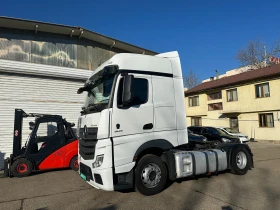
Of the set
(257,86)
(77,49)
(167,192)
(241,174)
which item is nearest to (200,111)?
(257,86)

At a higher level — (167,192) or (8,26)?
(8,26)

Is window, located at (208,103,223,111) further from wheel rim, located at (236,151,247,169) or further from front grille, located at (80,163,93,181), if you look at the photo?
front grille, located at (80,163,93,181)

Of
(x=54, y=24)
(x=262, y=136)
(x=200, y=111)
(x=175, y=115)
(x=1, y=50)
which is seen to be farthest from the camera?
(x=200, y=111)

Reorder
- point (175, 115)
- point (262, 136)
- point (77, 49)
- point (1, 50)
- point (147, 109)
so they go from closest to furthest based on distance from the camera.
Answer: point (147, 109)
point (175, 115)
point (1, 50)
point (77, 49)
point (262, 136)

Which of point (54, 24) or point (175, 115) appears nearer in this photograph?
point (175, 115)

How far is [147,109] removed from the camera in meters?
5.95

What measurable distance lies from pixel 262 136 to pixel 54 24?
2044cm

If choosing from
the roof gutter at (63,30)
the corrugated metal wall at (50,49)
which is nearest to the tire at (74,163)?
the corrugated metal wall at (50,49)

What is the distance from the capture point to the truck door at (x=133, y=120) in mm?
5434

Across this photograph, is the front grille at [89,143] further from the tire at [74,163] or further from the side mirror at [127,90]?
the tire at [74,163]

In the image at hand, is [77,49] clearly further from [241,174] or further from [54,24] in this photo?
[241,174]

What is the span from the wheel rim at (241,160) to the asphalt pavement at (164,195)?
1.24 ft

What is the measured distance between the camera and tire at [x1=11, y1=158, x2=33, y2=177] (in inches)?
340

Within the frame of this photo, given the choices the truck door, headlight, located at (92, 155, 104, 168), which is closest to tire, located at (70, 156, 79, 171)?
headlight, located at (92, 155, 104, 168)
